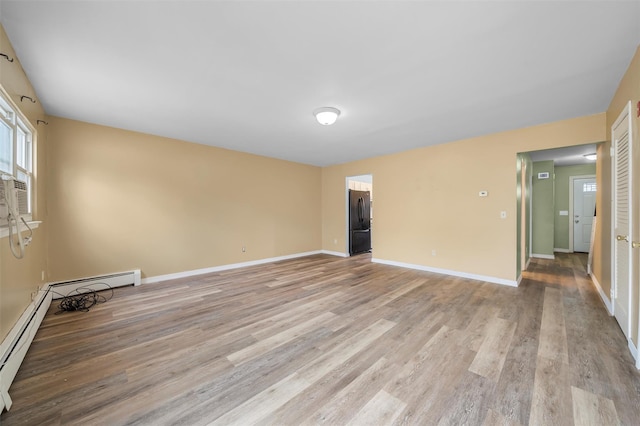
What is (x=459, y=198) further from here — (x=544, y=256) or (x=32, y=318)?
(x=32, y=318)

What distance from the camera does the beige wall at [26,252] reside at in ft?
6.14

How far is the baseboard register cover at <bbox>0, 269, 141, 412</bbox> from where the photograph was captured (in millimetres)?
1679

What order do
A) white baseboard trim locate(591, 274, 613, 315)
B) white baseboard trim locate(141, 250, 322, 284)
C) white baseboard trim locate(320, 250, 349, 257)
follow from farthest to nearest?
white baseboard trim locate(320, 250, 349, 257) < white baseboard trim locate(141, 250, 322, 284) < white baseboard trim locate(591, 274, 613, 315)

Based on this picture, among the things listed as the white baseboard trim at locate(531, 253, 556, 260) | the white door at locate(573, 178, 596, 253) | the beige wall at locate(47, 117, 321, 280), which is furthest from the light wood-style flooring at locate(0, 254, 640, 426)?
the white door at locate(573, 178, 596, 253)

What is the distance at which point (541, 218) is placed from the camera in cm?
609

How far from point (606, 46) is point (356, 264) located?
15.4 ft

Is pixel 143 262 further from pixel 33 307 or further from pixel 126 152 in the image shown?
pixel 126 152

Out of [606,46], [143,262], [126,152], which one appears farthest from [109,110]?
[606,46]

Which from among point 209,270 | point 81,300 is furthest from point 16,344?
point 209,270

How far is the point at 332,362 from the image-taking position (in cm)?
199

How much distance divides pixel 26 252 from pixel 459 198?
603 centimetres

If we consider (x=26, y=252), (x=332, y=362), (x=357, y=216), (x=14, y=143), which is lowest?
(x=332, y=362)

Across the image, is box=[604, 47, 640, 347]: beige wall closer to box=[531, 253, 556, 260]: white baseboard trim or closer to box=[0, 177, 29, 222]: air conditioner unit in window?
box=[531, 253, 556, 260]: white baseboard trim

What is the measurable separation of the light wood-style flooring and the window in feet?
5.47
